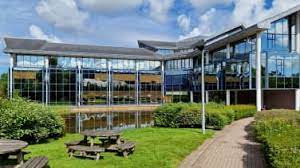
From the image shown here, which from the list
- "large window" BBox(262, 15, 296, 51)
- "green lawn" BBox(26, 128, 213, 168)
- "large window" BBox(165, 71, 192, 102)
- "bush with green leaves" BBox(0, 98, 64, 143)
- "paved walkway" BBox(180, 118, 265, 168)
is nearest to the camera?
"green lawn" BBox(26, 128, 213, 168)

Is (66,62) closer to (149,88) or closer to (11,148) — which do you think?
(149,88)

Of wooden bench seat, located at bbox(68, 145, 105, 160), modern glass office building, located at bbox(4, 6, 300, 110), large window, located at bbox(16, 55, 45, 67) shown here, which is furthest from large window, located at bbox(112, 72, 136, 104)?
wooden bench seat, located at bbox(68, 145, 105, 160)

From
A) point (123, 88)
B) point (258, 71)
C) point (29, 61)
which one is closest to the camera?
point (258, 71)

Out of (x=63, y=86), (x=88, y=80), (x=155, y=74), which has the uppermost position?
(x=155, y=74)

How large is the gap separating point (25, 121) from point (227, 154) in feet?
26.3

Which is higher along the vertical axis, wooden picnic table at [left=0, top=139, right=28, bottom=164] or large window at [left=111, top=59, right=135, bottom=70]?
large window at [left=111, top=59, right=135, bottom=70]

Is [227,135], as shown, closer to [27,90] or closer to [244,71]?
[244,71]

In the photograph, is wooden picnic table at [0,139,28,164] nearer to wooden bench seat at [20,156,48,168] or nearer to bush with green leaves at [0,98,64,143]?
wooden bench seat at [20,156,48,168]

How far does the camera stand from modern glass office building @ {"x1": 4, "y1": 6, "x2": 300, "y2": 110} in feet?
99.3

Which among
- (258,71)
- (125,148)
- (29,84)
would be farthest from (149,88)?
(125,148)

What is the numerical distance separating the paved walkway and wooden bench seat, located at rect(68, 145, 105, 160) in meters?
2.37

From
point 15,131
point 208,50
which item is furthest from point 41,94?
point 15,131

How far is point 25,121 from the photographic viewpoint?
575 inches

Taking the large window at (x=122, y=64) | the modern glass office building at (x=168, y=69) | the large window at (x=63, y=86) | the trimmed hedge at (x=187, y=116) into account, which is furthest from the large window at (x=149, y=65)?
the trimmed hedge at (x=187, y=116)
